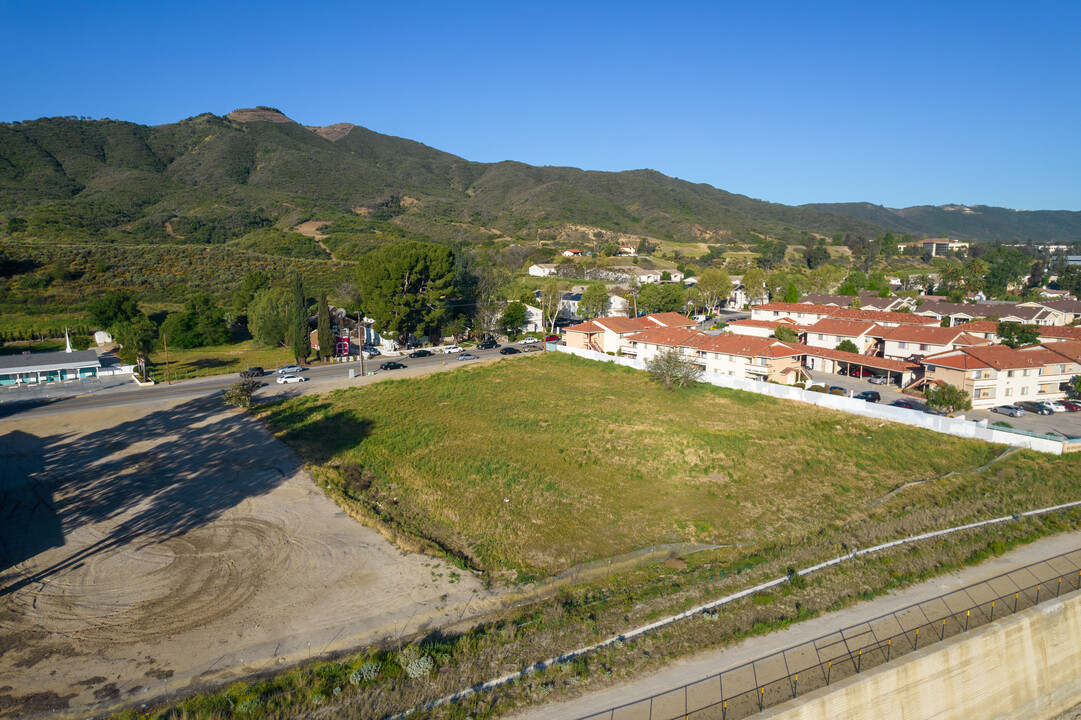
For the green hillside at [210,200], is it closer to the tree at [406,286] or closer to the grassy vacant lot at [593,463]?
the tree at [406,286]

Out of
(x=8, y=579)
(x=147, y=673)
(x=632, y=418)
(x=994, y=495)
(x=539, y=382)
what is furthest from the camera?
(x=539, y=382)

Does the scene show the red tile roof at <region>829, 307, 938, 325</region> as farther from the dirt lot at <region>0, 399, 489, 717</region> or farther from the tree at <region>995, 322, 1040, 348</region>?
the dirt lot at <region>0, 399, 489, 717</region>

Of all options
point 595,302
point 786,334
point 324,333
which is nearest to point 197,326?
point 324,333

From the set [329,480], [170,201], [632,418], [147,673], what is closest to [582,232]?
[170,201]

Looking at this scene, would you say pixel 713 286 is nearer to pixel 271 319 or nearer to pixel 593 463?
pixel 271 319

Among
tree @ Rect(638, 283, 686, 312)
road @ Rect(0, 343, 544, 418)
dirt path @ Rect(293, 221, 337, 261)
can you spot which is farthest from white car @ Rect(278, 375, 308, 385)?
dirt path @ Rect(293, 221, 337, 261)

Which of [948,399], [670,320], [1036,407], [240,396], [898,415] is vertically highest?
[670,320]

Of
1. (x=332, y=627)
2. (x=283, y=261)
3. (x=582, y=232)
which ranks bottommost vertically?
(x=332, y=627)

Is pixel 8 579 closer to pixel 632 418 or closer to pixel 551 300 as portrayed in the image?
pixel 632 418

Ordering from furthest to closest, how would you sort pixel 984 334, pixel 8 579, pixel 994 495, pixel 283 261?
pixel 283 261 < pixel 984 334 < pixel 994 495 < pixel 8 579
